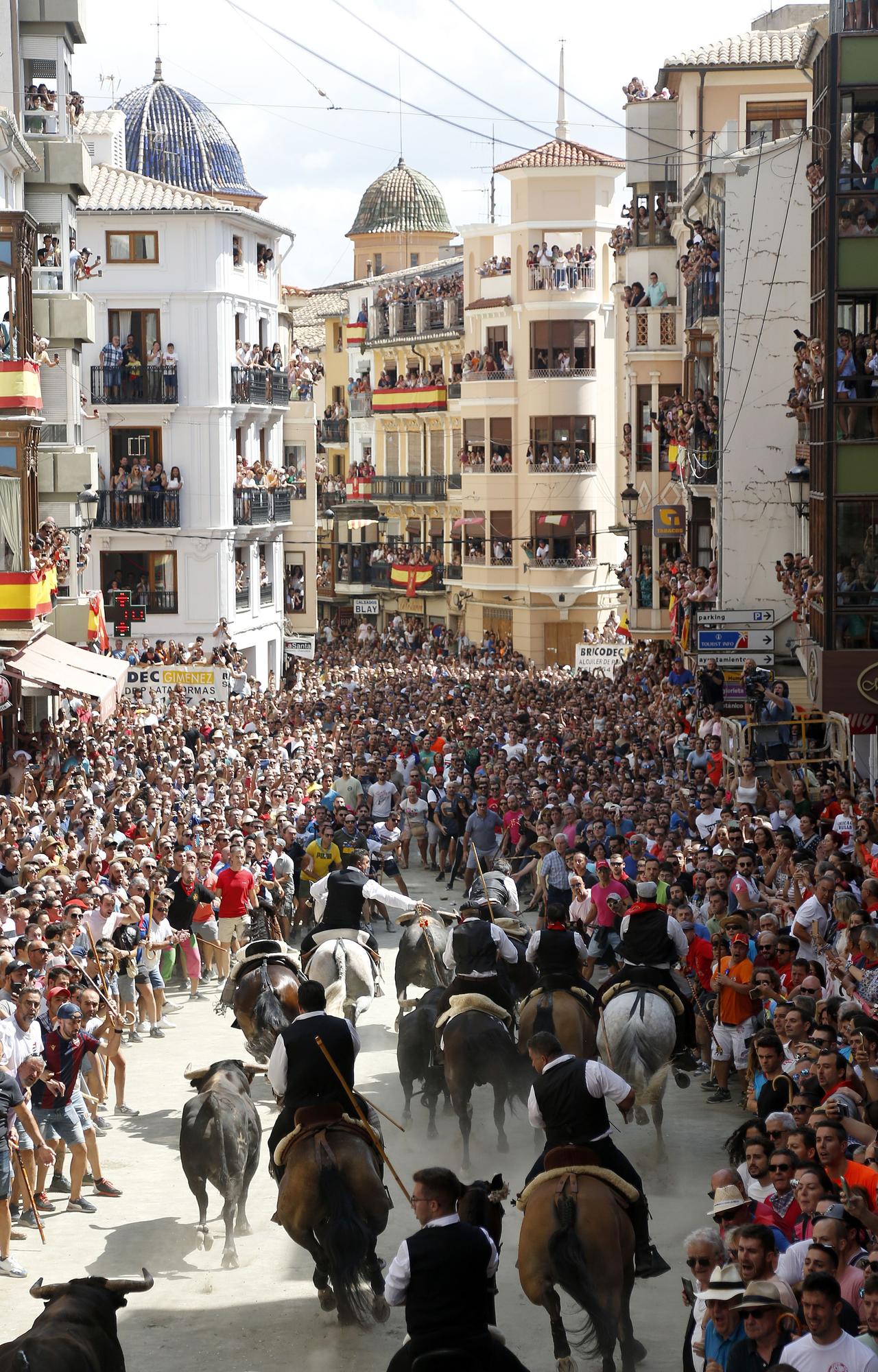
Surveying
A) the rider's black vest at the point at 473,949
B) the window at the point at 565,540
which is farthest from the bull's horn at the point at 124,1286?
the window at the point at 565,540

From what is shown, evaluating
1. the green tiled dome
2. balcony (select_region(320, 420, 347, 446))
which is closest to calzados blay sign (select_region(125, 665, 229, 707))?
balcony (select_region(320, 420, 347, 446))

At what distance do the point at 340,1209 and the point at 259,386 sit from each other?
4069 cm

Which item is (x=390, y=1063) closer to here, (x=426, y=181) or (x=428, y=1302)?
(x=428, y=1302)

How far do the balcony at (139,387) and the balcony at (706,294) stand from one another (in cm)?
1670

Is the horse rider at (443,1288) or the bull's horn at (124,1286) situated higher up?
the horse rider at (443,1288)

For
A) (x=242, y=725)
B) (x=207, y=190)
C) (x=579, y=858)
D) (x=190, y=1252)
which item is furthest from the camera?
(x=207, y=190)

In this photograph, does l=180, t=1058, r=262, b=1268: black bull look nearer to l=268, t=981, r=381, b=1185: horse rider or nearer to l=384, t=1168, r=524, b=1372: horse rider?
l=268, t=981, r=381, b=1185: horse rider

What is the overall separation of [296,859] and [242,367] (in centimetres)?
2848

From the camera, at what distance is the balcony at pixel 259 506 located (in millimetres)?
48438

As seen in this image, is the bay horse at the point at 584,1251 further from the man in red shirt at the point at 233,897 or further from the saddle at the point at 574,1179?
the man in red shirt at the point at 233,897

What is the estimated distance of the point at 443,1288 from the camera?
8148mm

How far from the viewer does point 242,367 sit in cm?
4875

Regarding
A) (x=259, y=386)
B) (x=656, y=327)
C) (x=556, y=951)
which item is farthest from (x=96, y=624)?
(x=556, y=951)

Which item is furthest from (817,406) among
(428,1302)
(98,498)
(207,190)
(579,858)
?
(207,190)
